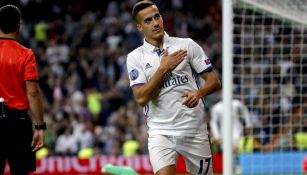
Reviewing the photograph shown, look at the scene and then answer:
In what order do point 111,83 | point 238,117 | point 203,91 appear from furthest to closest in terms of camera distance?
1. point 111,83
2. point 238,117
3. point 203,91

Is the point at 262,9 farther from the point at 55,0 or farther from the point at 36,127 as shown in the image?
the point at 55,0

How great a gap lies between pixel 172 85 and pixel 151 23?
545mm

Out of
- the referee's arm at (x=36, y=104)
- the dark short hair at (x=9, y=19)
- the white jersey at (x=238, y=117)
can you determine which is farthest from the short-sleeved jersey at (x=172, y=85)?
the white jersey at (x=238, y=117)

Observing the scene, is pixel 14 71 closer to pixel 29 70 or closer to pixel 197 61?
pixel 29 70

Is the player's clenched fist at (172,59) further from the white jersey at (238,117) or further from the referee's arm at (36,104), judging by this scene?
the white jersey at (238,117)

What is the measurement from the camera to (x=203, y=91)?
754 centimetres

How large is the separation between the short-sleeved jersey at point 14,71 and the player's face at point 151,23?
1030mm

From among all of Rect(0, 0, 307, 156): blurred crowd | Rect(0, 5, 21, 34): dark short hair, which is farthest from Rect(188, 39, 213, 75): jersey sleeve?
Rect(0, 0, 307, 156): blurred crowd

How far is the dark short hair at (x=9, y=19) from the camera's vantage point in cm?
791

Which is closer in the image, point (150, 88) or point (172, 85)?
point (150, 88)

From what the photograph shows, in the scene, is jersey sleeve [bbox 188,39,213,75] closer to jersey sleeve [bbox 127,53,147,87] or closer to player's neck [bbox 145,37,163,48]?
player's neck [bbox 145,37,163,48]

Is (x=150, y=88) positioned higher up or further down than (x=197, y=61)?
further down

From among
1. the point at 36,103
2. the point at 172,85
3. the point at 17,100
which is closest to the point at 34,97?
the point at 36,103

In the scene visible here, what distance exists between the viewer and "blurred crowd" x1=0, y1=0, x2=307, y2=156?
20.6m
